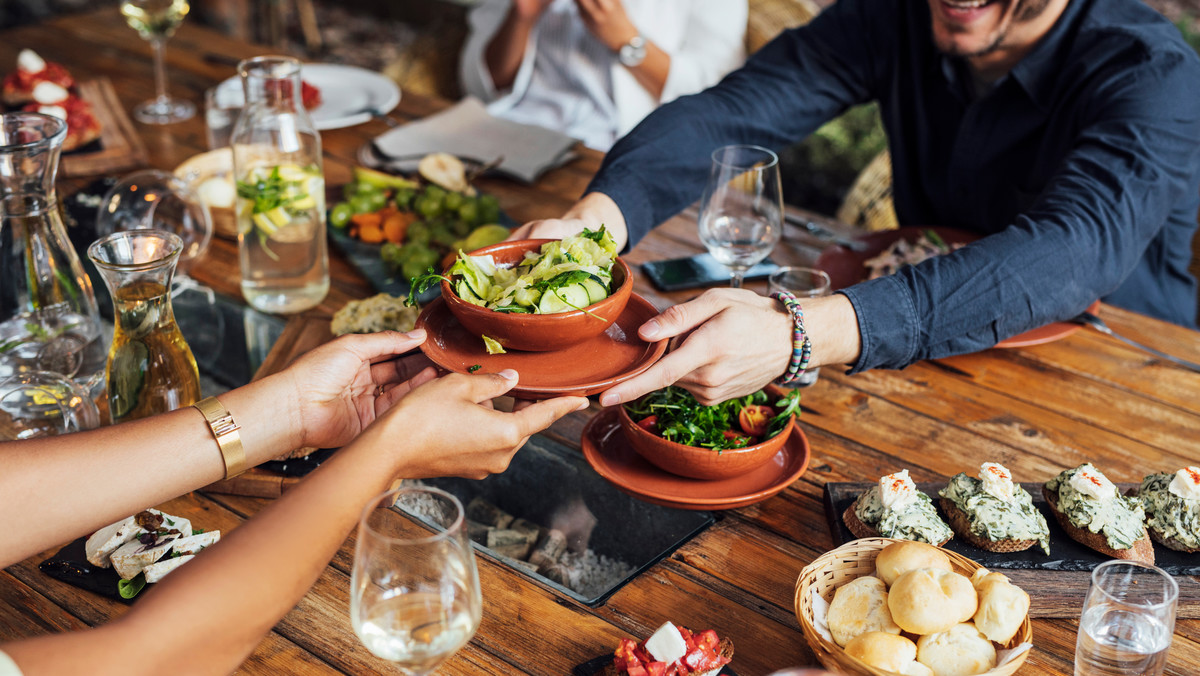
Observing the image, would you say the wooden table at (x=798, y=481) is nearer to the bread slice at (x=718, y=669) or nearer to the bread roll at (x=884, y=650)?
the bread slice at (x=718, y=669)

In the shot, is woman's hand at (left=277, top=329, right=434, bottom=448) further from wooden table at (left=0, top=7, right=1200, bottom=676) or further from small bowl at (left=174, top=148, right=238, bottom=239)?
small bowl at (left=174, top=148, right=238, bottom=239)

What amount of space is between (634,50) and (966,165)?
1.19 m

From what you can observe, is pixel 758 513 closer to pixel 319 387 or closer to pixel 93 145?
pixel 319 387

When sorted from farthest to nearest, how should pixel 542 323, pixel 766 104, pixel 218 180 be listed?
pixel 766 104
pixel 218 180
pixel 542 323

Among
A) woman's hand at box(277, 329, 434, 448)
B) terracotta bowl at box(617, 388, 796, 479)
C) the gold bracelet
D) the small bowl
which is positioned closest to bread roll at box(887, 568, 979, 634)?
terracotta bowl at box(617, 388, 796, 479)

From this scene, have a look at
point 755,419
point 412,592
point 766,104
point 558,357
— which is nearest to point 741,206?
point 755,419

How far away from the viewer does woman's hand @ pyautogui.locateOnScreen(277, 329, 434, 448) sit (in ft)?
4.12

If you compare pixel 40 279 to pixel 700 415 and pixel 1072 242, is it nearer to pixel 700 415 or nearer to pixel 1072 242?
pixel 700 415

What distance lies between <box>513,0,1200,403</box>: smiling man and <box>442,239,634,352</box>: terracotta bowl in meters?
0.07

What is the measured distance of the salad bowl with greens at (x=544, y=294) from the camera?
1190 mm

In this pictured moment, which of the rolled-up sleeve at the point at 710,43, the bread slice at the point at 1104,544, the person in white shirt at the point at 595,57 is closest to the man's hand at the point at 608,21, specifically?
the person in white shirt at the point at 595,57

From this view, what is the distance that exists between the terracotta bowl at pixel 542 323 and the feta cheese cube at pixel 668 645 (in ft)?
1.27

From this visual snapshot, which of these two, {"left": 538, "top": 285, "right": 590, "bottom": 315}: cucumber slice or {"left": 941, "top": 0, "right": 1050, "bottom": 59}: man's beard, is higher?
{"left": 941, "top": 0, "right": 1050, "bottom": 59}: man's beard

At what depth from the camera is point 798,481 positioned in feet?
4.53
